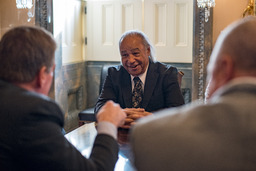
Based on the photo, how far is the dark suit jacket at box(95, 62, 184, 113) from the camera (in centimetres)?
282

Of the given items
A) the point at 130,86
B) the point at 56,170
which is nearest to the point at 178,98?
the point at 130,86

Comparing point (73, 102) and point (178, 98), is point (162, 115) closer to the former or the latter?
point (178, 98)

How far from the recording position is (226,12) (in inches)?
137

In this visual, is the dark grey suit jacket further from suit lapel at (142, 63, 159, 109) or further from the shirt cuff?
suit lapel at (142, 63, 159, 109)

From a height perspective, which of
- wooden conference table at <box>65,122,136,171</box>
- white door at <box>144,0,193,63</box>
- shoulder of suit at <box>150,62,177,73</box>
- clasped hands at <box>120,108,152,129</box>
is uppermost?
white door at <box>144,0,193,63</box>

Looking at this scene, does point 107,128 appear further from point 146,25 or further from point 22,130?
point 146,25

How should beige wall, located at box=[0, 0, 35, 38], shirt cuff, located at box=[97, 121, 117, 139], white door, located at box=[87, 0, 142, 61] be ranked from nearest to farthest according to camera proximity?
shirt cuff, located at box=[97, 121, 117, 139] < beige wall, located at box=[0, 0, 35, 38] < white door, located at box=[87, 0, 142, 61]

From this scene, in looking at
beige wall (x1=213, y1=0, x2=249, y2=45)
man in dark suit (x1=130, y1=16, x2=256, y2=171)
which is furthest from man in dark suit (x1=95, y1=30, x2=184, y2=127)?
man in dark suit (x1=130, y1=16, x2=256, y2=171)

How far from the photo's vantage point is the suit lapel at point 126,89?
2.85m

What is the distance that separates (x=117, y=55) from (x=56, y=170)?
3.47 meters

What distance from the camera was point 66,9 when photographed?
4359mm

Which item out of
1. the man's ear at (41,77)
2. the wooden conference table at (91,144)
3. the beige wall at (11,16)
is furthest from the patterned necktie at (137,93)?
the beige wall at (11,16)

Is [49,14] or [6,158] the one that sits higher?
[49,14]

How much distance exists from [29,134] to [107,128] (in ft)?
1.23
